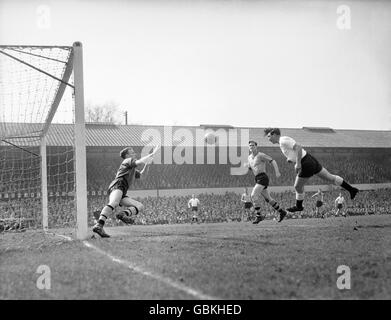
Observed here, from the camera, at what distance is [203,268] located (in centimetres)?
565

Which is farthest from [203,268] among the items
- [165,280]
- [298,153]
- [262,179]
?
[262,179]

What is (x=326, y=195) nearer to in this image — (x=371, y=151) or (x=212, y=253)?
(x=371, y=151)

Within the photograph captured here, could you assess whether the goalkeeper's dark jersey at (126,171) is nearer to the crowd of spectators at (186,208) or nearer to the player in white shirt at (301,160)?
the player in white shirt at (301,160)

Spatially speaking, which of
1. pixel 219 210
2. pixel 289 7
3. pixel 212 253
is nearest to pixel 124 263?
pixel 212 253

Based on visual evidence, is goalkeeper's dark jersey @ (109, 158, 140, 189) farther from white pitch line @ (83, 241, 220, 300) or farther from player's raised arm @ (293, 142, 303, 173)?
player's raised arm @ (293, 142, 303, 173)

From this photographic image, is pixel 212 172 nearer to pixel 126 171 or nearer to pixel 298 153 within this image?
pixel 298 153

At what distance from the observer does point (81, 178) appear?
30.8ft

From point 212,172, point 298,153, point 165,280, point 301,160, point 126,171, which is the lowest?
point 165,280

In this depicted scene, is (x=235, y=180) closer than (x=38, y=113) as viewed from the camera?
No

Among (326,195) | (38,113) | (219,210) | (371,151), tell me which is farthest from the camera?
(371,151)
